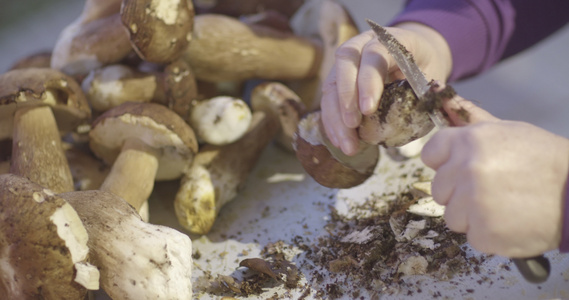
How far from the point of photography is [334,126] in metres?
0.79

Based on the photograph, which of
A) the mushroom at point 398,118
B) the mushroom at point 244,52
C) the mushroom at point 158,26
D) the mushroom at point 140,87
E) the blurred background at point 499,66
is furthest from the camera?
the blurred background at point 499,66

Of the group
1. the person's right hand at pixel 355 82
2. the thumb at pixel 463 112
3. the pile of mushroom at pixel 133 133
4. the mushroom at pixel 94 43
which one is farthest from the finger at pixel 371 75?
the mushroom at pixel 94 43

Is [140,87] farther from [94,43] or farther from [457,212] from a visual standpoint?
[457,212]

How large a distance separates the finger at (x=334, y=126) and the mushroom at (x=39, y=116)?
511 mm

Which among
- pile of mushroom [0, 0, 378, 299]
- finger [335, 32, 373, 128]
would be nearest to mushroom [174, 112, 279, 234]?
pile of mushroom [0, 0, 378, 299]

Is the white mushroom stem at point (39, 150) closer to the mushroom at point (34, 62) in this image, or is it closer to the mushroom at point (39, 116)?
the mushroom at point (39, 116)

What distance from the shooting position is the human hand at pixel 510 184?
54cm

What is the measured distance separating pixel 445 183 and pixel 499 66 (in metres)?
1.19

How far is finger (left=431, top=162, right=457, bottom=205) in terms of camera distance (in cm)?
57

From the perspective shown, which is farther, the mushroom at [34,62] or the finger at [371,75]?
the mushroom at [34,62]

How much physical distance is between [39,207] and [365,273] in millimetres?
517

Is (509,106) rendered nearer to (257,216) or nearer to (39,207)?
(257,216)

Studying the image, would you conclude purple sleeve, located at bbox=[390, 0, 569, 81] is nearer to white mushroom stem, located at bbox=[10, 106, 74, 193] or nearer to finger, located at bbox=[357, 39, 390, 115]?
finger, located at bbox=[357, 39, 390, 115]

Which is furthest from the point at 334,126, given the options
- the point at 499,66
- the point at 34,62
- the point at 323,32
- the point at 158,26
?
the point at 499,66
